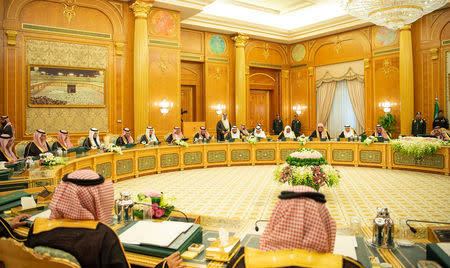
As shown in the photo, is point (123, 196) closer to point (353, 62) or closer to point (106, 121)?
point (106, 121)

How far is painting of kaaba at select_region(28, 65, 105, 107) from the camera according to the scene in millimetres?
9828

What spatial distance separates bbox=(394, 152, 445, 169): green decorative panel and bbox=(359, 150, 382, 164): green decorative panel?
18.9 inches

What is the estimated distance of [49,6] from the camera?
9.97 m

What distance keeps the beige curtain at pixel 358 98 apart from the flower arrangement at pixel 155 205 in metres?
13.6

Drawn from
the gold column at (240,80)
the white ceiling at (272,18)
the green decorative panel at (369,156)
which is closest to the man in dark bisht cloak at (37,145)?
the white ceiling at (272,18)

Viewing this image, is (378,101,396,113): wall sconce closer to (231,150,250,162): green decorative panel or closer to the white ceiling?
the white ceiling

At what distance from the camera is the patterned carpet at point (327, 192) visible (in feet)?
18.1

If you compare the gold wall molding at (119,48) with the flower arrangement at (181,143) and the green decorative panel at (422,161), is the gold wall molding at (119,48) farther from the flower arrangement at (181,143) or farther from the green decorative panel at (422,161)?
the green decorative panel at (422,161)

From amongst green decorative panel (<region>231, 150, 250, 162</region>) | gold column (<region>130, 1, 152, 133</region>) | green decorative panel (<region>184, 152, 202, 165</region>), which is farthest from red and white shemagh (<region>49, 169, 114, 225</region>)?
gold column (<region>130, 1, 152, 133</region>)

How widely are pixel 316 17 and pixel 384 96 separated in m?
4.79

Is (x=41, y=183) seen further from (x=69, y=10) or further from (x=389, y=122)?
(x=389, y=122)

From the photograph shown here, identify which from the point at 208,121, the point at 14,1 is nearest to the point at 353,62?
the point at 208,121

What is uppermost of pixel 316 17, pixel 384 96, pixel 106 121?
pixel 316 17

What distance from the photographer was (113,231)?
1644 mm
